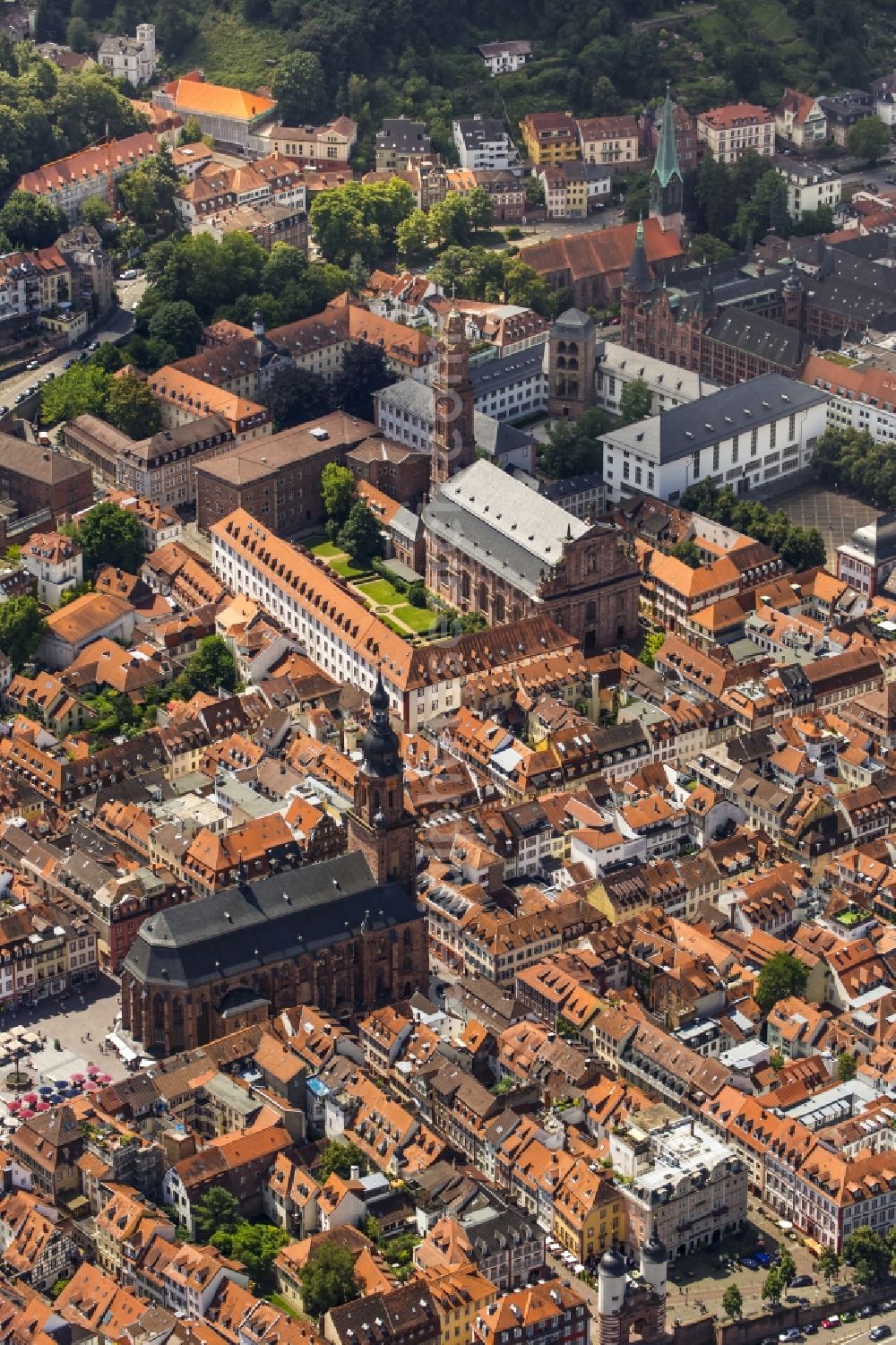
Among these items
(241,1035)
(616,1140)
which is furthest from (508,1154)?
(241,1035)

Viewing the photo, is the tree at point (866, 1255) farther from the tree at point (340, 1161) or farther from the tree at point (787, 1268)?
the tree at point (340, 1161)

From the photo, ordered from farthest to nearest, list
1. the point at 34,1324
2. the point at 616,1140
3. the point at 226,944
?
the point at 226,944 → the point at 616,1140 → the point at 34,1324

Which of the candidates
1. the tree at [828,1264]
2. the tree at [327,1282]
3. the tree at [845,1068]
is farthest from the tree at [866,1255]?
the tree at [327,1282]

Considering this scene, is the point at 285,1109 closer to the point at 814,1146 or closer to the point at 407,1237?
the point at 407,1237

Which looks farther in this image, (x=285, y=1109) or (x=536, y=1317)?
(x=285, y=1109)

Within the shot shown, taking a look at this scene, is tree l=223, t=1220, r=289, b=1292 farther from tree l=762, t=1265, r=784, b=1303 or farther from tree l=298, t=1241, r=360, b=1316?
tree l=762, t=1265, r=784, b=1303

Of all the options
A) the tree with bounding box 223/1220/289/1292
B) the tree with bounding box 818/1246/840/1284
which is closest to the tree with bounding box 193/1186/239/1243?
the tree with bounding box 223/1220/289/1292
